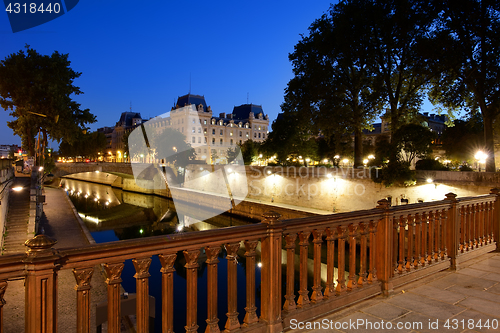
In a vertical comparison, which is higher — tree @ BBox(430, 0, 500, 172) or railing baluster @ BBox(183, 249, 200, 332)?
tree @ BBox(430, 0, 500, 172)

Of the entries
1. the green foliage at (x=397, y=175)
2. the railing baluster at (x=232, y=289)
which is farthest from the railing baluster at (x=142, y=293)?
the green foliage at (x=397, y=175)

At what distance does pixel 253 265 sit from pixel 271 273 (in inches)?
6.6

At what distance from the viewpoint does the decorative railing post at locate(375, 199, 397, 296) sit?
3674 millimetres

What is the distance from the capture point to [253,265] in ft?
9.00

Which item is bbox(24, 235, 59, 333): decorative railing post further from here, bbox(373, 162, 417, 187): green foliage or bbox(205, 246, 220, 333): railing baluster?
bbox(373, 162, 417, 187): green foliage

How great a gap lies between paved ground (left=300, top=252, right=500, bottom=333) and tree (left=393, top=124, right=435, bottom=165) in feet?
50.4

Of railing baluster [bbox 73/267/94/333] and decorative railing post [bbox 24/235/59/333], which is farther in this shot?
railing baluster [bbox 73/267/94/333]

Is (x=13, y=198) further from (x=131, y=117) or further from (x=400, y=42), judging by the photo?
(x=131, y=117)

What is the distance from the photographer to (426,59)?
727 inches

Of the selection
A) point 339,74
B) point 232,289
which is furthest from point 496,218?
point 339,74

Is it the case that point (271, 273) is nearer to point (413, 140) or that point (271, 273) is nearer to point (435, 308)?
point (435, 308)

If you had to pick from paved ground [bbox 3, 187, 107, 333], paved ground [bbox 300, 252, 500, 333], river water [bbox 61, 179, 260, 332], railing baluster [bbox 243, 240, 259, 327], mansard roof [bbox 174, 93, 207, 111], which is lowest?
river water [bbox 61, 179, 260, 332]

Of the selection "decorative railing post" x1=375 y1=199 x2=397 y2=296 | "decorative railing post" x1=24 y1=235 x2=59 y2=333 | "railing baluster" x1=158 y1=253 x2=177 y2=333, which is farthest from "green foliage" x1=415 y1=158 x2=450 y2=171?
"decorative railing post" x1=24 y1=235 x2=59 y2=333

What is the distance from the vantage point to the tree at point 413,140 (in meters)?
Answer: 18.2
